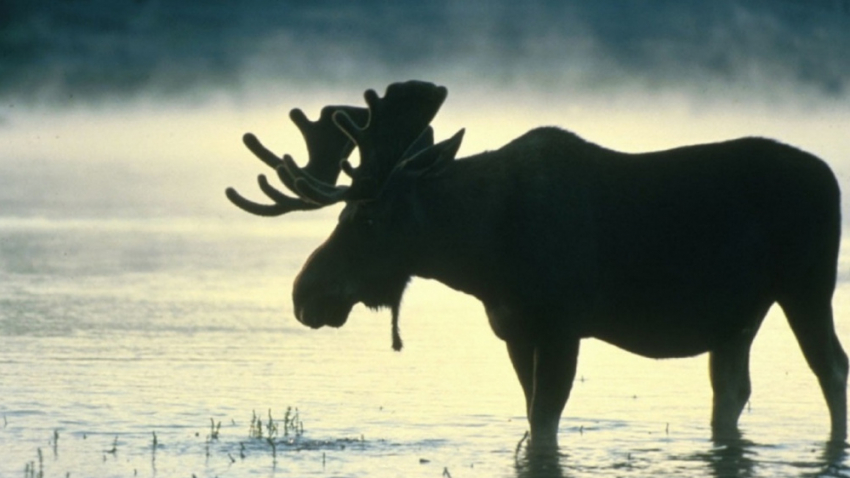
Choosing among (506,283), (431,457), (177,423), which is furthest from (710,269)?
(177,423)

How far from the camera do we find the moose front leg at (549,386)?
12.8 metres

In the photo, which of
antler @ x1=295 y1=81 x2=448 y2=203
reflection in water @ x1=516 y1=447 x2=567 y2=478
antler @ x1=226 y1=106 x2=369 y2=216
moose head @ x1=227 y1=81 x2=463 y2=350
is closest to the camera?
reflection in water @ x1=516 y1=447 x2=567 y2=478

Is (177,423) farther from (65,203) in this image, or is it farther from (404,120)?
(65,203)

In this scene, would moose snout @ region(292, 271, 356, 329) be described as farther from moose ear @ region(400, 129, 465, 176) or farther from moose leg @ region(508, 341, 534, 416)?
moose leg @ region(508, 341, 534, 416)

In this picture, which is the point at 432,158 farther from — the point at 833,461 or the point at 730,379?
the point at 833,461

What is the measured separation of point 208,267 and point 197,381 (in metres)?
12.5

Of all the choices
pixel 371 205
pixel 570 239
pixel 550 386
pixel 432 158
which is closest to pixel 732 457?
pixel 550 386

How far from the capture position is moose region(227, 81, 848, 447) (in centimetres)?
1276

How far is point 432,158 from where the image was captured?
12758 millimetres

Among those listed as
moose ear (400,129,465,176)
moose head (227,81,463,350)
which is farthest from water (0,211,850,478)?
moose ear (400,129,465,176)

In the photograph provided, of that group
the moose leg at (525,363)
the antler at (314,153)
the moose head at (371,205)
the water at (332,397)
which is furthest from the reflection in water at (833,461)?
the antler at (314,153)

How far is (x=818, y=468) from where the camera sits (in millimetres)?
12266

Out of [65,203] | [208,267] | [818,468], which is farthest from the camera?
[65,203]

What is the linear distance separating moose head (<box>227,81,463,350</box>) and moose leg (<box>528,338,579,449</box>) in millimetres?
946
